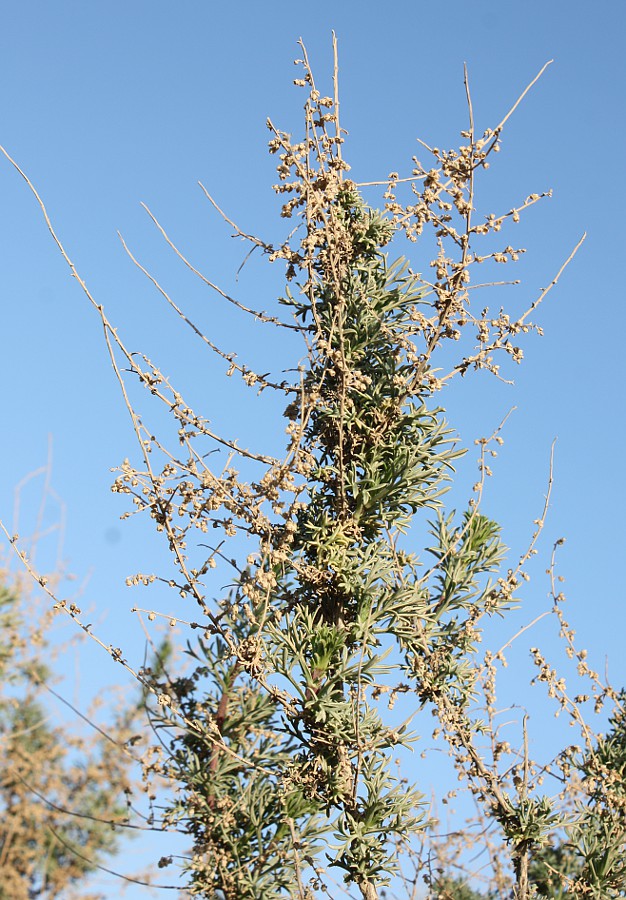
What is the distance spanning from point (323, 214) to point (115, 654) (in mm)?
2250

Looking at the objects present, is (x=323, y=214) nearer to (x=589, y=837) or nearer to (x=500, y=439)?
(x=500, y=439)

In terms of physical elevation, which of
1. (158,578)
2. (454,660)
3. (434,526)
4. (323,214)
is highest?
(323,214)

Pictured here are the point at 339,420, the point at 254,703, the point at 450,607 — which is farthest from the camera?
the point at 254,703

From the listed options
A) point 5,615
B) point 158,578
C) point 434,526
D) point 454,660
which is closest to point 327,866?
point 454,660

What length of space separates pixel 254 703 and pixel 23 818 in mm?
11706

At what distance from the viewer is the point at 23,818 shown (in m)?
15.0

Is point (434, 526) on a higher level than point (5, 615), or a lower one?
lower

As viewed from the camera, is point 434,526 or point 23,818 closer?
point 434,526

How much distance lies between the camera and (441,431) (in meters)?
4.29

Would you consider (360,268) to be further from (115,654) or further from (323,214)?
(115,654)

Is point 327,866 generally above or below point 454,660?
below

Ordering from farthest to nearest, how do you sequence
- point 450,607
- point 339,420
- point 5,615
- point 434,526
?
1. point 5,615
2. point 434,526
3. point 450,607
4. point 339,420

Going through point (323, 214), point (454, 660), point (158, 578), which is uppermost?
point (323, 214)

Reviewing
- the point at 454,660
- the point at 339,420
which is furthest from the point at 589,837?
the point at 339,420
